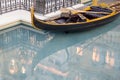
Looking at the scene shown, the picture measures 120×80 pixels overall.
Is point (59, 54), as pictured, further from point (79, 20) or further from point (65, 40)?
point (79, 20)

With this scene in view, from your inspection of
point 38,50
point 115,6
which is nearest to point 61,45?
point 38,50

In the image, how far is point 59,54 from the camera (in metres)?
5.32

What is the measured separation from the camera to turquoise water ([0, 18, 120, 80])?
15.4 feet

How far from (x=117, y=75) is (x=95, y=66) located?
1.36 feet

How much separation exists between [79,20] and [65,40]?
644 millimetres

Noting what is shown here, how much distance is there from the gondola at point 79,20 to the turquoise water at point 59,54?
0.16 meters

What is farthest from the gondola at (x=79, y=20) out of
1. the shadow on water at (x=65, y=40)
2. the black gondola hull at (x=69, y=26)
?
the shadow on water at (x=65, y=40)

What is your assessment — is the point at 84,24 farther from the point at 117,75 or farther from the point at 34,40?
the point at 117,75

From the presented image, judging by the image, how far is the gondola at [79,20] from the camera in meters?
5.90

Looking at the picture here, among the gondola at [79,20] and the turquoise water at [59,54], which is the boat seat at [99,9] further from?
the turquoise water at [59,54]

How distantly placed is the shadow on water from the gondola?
0.11 m

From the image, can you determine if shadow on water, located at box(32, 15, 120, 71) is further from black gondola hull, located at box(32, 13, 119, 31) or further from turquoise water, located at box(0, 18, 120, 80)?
black gondola hull, located at box(32, 13, 119, 31)

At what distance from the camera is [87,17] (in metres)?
6.55

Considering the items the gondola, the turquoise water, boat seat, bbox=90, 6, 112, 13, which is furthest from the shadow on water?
boat seat, bbox=90, 6, 112, 13
